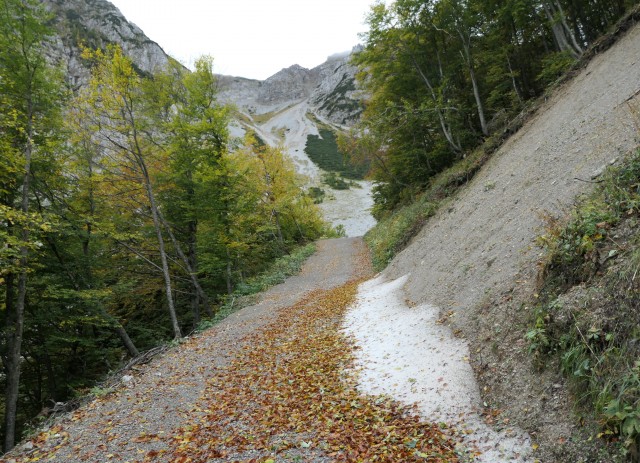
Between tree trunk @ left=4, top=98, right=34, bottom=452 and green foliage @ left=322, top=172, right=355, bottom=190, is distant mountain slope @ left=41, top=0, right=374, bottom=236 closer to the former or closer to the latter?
green foliage @ left=322, top=172, right=355, bottom=190

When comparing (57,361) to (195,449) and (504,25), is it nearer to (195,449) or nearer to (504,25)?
(195,449)

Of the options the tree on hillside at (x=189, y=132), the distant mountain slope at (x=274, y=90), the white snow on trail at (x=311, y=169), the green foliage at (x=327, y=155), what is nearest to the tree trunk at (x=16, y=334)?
the distant mountain slope at (x=274, y=90)

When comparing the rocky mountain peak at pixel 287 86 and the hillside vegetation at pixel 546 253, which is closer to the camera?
the hillside vegetation at pixel 546 253

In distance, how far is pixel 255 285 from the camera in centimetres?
1608

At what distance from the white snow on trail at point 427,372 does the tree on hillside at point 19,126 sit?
8.56 meters

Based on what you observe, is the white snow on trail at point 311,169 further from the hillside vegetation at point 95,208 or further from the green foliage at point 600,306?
the green foliage at point 600,306

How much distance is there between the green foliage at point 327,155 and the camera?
73.9 meters

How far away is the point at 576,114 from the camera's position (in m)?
9.49

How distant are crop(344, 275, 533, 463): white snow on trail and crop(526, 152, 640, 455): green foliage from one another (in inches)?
34.5

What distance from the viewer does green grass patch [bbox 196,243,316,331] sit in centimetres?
1280

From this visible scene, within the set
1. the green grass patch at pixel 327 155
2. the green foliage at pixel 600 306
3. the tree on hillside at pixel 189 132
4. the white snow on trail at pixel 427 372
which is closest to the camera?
the green foliage at pixel 600 306

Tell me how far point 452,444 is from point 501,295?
103 inches

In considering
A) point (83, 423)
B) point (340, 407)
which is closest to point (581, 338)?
point (340, 407)

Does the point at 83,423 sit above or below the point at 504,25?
below
